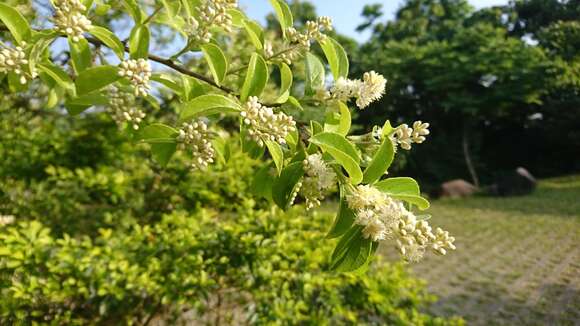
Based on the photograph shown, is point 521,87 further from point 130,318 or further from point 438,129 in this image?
point 130,318

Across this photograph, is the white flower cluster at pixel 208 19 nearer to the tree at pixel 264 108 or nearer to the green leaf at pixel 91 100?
the tree at pixel 264 108

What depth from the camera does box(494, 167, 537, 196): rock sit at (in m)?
14.3

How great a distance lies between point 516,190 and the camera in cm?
1437

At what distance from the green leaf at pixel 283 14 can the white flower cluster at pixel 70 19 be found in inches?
17.6

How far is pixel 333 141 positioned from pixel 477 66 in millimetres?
19507

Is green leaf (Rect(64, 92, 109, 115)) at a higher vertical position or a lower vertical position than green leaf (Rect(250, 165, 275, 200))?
higher

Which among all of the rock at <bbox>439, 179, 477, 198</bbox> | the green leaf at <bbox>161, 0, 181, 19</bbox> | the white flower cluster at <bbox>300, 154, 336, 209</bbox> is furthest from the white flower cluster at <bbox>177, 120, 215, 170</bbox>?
the rock at <bbox>439, 179, 477, 198</bbox>

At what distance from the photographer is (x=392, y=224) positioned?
2.93ft

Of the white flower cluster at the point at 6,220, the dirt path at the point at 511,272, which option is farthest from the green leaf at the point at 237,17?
the dirt path at the point at 511,272

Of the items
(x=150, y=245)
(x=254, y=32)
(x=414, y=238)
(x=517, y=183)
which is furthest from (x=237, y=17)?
(x=517, y=183)

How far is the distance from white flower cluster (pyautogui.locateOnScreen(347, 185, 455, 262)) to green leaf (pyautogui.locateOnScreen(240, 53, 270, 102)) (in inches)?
11.8

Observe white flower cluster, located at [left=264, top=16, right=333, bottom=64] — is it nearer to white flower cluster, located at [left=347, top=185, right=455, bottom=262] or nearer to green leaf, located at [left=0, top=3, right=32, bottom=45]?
white flower cluster, located at [left=347, top=185, right=455, bottom=262]

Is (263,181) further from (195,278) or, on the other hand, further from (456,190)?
(456,190)

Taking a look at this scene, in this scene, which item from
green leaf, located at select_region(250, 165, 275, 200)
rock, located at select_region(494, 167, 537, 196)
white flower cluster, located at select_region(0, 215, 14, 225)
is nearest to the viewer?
→ green leaf, located at select_region(250, 165, 275, 200)
